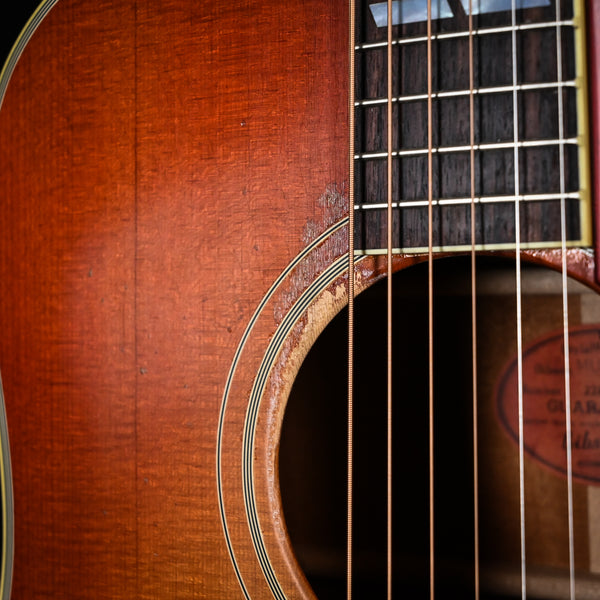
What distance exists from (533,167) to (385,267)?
14 cm

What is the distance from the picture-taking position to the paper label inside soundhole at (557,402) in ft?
2.20

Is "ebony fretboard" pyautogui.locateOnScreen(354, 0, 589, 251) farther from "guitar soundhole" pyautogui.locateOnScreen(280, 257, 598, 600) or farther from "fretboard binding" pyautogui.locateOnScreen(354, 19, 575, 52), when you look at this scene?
"guitar soundhole" pyautogui.locateOnScreen(280, 257, 598, 600)

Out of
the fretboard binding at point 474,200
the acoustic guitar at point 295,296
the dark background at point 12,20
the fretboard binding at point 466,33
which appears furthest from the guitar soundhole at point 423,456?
the dark background at point 12,20

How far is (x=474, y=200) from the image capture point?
0.57 m

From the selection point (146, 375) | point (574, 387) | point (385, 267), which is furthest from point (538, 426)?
point (146, 375)

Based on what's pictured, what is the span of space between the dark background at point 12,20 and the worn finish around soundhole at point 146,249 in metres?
0.03

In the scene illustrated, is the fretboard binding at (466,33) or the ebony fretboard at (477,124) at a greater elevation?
the fretboard binding at (466,33)

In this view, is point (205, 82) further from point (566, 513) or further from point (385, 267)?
point (566, 513)

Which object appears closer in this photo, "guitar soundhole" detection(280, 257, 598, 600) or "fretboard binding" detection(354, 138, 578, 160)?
"fretboard binding" detection(354, 138, 578, 160)

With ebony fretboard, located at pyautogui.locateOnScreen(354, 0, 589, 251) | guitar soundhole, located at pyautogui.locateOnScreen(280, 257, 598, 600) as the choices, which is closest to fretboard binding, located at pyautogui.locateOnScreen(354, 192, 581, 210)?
ebony fretboard, located at pyautogui.locateOnScreen(354, 0, 589, 251)

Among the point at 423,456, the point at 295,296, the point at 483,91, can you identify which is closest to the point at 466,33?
the point at 483,91

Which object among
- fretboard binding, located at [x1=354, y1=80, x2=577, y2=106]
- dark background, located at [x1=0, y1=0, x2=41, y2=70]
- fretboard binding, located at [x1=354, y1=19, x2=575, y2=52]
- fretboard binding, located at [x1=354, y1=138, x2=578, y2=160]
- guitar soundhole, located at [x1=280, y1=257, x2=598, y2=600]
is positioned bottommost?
guitar soundhole, located at [x1=280, y1=257, x2=598, y2=600]

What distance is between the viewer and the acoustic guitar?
22.4 inches

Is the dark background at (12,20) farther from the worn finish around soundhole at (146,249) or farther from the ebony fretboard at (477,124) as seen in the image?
the ebony fretboard at (477,124)
